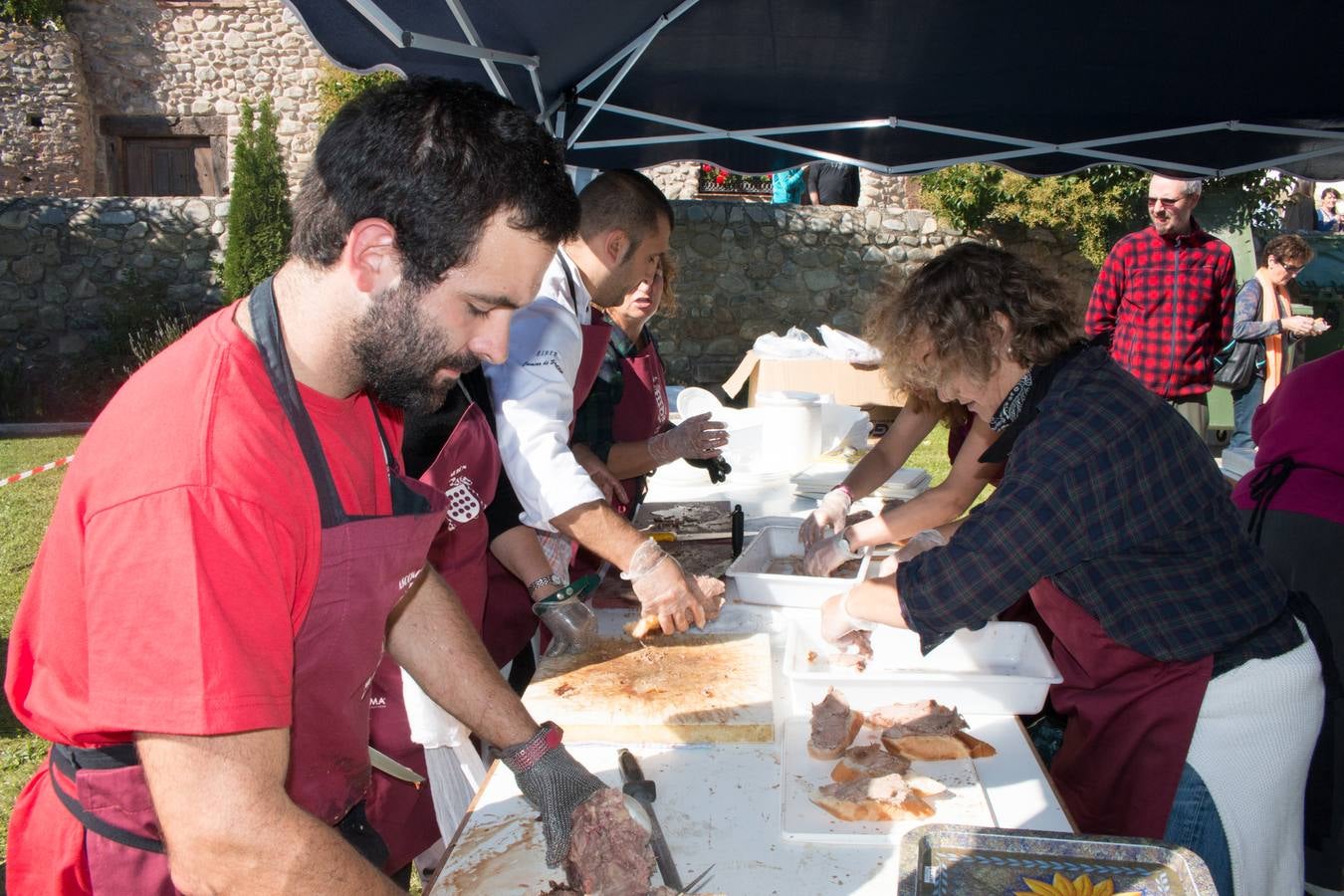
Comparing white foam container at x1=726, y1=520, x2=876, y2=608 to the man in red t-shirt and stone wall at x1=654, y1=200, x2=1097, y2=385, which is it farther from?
stone wall at x1=654, y1=200, x2=1097, y2=385

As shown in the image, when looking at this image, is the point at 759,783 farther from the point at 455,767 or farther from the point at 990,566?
the point at 455,767

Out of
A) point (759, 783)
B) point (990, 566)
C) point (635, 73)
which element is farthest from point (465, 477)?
point (635, 73)

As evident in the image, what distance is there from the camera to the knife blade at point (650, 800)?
1436 millimetres

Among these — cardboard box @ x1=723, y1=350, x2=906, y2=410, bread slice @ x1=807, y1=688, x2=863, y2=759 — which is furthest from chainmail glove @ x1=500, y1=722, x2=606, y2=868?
cardboard box @ x1=723, y1=350, x2=906, y2=410

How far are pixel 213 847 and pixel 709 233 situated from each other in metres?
10.9

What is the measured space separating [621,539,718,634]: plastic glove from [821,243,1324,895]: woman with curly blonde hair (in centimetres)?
37

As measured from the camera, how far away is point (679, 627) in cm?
223

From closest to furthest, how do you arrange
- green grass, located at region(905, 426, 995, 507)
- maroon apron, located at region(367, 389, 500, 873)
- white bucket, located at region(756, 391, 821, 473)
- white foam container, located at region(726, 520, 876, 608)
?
maroon apron, located at region(367, 389, 500, 873)
white foam container, located at region(726, 520, 876, 608)
white bucket, located at region(756, 391, 821, 473)
green grass, located at region(905, 426, 995, 507)

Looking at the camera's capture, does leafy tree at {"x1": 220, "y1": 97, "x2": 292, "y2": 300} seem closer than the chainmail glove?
No

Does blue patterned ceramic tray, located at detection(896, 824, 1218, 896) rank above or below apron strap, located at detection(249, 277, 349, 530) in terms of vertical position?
A: below

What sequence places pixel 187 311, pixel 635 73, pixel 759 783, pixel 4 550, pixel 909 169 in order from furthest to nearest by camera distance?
1. pixel 187 311
2. pixel 4 550
3. pixel 909 169
4. pixel 635 73
5. pixel 759 783

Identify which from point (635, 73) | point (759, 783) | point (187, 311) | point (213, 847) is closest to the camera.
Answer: point (213, 847)

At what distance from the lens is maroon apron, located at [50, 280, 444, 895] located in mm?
1317

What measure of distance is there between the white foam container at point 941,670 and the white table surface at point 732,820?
0.16ft
